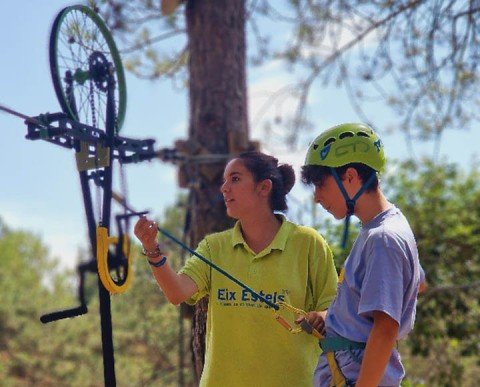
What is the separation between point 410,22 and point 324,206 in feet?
14.0

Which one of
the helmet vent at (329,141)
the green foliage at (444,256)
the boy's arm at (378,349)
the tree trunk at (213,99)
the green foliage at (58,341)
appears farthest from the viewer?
the green foliage at (58,341)

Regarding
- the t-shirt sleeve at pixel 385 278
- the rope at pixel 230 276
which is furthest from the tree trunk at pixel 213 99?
the t-shirt sleeve at pixel 385 278

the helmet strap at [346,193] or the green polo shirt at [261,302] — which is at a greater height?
the helmet strap at [346,193]

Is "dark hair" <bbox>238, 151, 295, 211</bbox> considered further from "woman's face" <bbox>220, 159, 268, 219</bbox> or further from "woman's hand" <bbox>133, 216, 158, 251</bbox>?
"woman's hand" <bbox>133, 216, 158, 251</bbox>

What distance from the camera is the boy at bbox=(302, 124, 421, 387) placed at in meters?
2.25

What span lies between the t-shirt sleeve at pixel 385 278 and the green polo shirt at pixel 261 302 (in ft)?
1.80

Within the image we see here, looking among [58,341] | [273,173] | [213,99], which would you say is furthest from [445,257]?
[58,341]

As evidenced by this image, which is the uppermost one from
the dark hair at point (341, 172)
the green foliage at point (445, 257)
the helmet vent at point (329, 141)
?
the helmet vent at point (329, 141)

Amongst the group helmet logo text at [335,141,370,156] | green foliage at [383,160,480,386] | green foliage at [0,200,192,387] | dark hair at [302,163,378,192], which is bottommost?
green foliage at [0,200,192,387]

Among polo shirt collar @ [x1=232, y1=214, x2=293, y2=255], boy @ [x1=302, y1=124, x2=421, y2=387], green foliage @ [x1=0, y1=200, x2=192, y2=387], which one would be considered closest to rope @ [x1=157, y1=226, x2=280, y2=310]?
polo shirt collar @ [x1=232, y1=214, x2=293, y2=255]

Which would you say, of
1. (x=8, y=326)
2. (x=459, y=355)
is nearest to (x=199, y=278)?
(x=459, y=355)

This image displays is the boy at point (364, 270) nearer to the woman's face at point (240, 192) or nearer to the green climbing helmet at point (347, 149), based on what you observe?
the green climbing helmet at point (347, 149)

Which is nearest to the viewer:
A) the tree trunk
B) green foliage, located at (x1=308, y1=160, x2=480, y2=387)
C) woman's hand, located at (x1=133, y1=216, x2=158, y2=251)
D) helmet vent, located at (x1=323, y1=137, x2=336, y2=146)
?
helmet vent, located at (x1=323, y1=137, x2=336, y2=146)

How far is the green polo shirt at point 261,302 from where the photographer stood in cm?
279
